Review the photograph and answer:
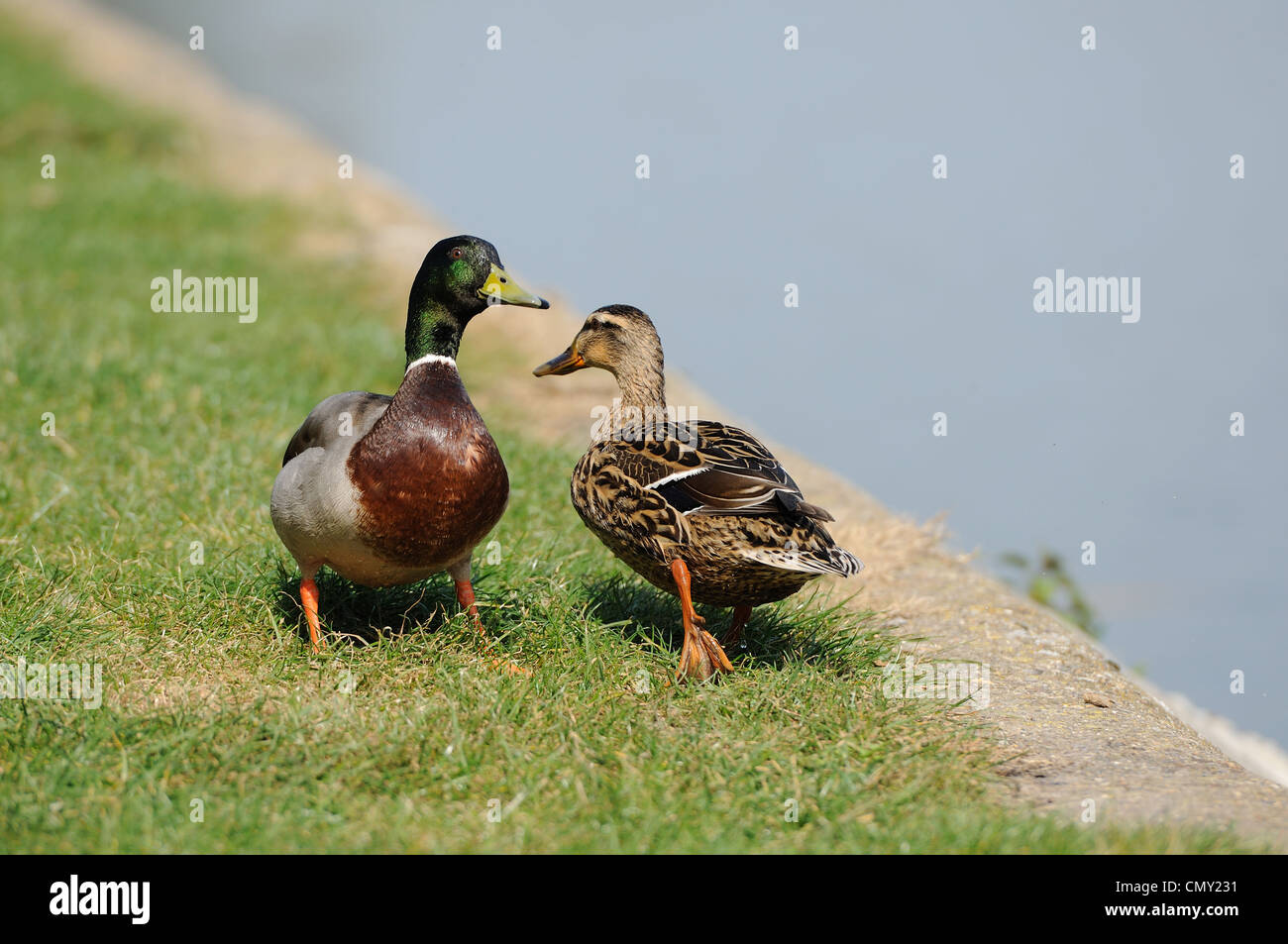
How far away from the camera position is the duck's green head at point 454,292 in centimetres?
405

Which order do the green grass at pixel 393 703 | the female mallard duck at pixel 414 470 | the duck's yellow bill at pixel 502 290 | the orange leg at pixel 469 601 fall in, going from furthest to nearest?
the orange leg at pixel 469 601 → the duck's yellow bill at pixel 502 290 → the female mallard duck at pixel 414 470 → the green grass at pixel 393 703

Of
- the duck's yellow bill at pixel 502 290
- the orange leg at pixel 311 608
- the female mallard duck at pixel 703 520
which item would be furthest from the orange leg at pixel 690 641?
the orange leg at pixel 311 608

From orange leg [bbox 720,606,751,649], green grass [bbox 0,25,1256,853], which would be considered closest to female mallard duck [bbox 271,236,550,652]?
Answer: green grass [bbox 0,25,1256,853]

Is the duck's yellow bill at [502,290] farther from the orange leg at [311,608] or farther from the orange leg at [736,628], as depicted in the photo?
the orange leg at [736,628]

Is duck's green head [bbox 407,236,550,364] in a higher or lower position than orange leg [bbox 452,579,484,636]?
higher

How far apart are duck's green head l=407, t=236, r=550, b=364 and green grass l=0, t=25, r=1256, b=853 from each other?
3.08 feet

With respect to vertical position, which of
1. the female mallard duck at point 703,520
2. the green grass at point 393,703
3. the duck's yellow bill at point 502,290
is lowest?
the green grass at point 393,703

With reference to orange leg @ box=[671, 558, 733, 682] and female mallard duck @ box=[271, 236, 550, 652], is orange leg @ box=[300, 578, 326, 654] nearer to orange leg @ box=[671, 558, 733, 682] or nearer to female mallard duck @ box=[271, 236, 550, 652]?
female mallard duck @ box=[271, 236, 550, 652]

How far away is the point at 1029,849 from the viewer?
301 cm

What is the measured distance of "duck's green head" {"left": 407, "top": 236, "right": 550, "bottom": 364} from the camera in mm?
4055
